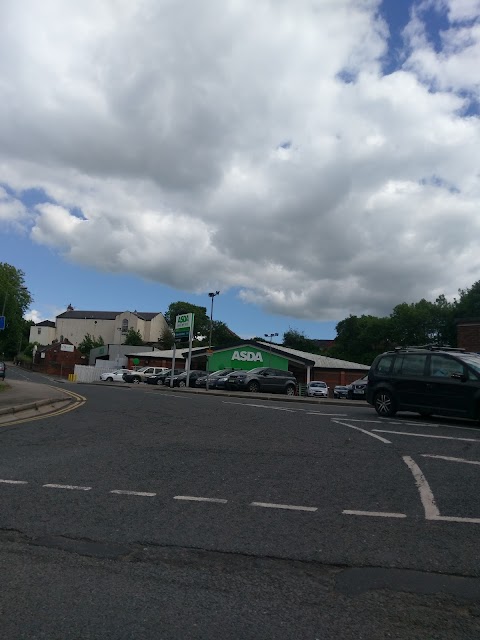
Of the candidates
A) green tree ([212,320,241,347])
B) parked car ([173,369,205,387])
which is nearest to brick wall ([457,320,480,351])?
parked car ([173,369,205,387])

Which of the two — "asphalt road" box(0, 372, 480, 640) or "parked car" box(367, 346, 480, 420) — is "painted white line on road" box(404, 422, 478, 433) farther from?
"asphalt road" box(0, 372, 480, 640)

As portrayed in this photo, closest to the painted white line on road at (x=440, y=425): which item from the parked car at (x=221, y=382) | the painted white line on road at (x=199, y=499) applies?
the painted white line on road at (x=199, y=499)

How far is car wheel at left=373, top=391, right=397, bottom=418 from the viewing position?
13654mm

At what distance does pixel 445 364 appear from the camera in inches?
502

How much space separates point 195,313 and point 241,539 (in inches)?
4427

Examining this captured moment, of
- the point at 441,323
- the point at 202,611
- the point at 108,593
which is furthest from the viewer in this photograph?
the point at 441,323

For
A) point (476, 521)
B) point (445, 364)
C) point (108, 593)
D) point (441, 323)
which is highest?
point (441, 323)

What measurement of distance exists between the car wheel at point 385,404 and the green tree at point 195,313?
98387 millimetres

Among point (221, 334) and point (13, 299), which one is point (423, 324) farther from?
point (13, 299)

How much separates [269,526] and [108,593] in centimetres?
188

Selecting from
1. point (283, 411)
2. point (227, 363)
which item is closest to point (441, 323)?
point (227, 363)

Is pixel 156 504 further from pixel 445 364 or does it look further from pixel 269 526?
pixel 445 364

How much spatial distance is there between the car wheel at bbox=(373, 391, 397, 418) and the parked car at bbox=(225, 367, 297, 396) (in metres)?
19.7

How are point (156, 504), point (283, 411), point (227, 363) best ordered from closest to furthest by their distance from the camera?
1. point (156, 504)
2. point (283, 411)
3. point (227, 363)
